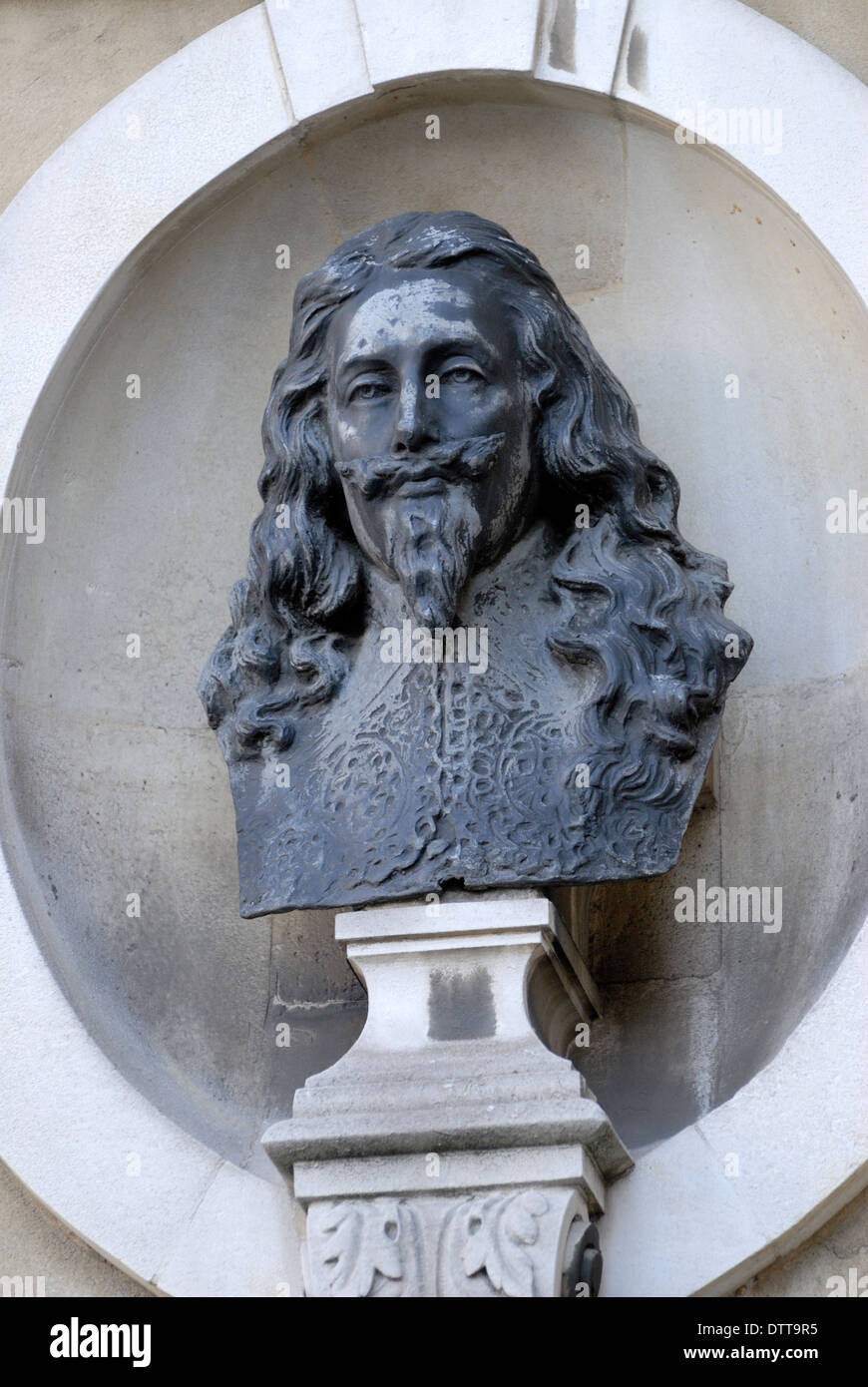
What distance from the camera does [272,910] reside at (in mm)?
4230

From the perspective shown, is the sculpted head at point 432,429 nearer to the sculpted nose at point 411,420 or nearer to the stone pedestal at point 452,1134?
the sculpted nose at point 411,420

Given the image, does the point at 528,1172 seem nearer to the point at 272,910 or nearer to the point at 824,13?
the point at 272,910

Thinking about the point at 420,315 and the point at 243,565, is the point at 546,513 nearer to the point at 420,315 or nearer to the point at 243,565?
the point at 420,315

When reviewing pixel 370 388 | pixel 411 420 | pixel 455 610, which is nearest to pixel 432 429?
pixel 411 420

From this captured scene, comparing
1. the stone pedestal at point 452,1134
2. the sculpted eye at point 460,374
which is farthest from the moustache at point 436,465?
the stone pedestal at point 452,1134

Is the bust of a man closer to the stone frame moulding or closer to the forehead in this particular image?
the forehead

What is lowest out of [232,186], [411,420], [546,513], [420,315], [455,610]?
[455,610]

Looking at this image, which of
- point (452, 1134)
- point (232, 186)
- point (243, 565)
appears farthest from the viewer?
point (243, 565)

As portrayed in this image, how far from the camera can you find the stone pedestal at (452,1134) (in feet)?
12.7

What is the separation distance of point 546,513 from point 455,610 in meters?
0.29

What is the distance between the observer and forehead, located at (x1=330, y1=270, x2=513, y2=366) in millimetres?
4262

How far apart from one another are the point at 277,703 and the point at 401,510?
0.40m

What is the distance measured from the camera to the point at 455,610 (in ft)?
14.0

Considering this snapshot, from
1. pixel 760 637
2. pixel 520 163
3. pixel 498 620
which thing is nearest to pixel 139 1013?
pixel 498 620
